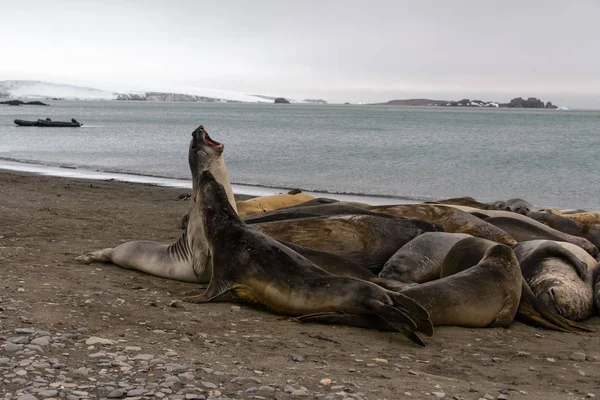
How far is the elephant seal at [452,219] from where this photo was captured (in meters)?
8.81

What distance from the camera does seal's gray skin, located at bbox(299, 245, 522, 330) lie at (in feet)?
20.0

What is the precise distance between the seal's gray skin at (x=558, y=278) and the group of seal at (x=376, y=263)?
0.01 metres

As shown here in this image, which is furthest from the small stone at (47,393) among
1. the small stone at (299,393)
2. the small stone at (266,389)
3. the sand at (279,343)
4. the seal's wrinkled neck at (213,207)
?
the seal's wrinkled neck at (213,207)

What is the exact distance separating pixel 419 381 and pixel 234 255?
2.64 meters

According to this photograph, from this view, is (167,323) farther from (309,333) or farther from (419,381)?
(419,381)

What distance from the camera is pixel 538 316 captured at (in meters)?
6.66

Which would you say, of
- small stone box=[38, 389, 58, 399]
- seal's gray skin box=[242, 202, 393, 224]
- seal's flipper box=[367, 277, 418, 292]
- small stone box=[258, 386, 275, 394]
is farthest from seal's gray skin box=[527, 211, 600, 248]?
small stone box=[38, 389, 58, 399]

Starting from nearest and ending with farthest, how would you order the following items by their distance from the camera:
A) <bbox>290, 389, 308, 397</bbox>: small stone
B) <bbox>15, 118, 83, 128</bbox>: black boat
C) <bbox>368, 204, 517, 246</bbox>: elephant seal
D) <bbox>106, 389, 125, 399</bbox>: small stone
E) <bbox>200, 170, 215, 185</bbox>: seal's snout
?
<bbox>106, 389, 125, 399</bbox>: small stone, <bbox>290, 389, 308, 397</bbox>: small stone, <bbox>200, 170, 215, 185</bbox>: seal's snout, <bbox>368, 204, 517, 246</bbox>: elephant seal, <bbox>15, 118, 83, 128</bbox>: black boat

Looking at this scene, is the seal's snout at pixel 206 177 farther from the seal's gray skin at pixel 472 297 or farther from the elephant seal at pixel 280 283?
the seal's gray skin at pixel 472 297

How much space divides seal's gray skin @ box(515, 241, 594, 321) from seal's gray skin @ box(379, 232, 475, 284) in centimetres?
84

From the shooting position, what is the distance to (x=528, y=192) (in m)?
23.4

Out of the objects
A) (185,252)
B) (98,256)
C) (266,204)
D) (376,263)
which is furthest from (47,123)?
(376,263)

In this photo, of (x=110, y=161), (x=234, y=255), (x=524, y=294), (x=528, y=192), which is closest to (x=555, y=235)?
(x=524, y=294)

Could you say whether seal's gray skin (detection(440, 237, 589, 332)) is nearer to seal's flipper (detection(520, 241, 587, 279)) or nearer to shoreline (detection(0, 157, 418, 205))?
seal's flipper (detection(520, 241, 587, 279))
